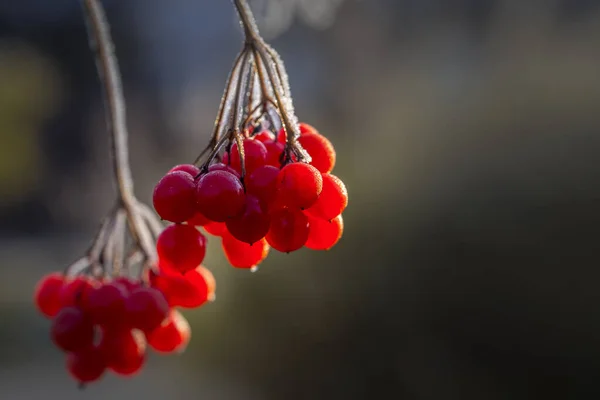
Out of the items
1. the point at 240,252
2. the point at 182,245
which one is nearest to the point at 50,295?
the point at 182,245

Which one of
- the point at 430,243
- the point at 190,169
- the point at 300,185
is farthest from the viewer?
the point at 430,243

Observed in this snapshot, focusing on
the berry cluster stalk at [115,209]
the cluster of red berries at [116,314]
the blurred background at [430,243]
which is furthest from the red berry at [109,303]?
the blurred background at [430,243]

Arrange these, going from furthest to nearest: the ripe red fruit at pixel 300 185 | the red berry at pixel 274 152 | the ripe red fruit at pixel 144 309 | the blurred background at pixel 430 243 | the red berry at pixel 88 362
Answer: the blurred background at pixel 430 243 → the red berry at pixel 88 362 → the ripe red fruit at pixel 144 309 → the red berry at pixel 274 152 → the ripe red fruit at pixel 300 185

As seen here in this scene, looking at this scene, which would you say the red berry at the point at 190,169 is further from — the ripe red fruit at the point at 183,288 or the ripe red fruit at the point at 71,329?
the ripe red fruit at the point at 71,329

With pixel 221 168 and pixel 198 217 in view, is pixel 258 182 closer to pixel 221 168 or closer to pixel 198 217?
pixel 221 168

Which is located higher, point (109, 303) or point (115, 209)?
point (115, 209)

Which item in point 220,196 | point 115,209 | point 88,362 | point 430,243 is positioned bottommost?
point 88,362

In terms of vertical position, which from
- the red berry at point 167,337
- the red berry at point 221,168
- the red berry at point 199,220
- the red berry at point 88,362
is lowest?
the red berry at point 88,362

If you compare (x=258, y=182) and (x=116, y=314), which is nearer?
(x=258, y=182)
